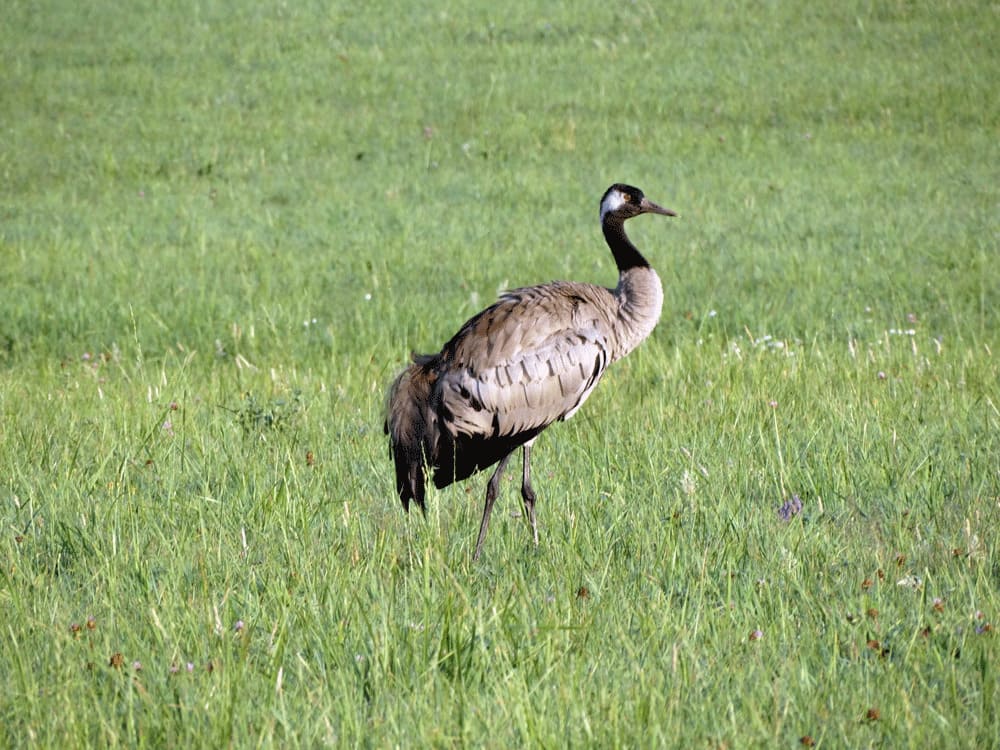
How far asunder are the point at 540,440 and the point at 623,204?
132cm

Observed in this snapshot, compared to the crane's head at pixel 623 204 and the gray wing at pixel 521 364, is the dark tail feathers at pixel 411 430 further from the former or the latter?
the crane's head at pixel 623 204

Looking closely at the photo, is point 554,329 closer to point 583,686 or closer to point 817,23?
point 583,686

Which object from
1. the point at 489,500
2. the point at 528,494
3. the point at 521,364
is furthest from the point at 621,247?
the point at 489,500

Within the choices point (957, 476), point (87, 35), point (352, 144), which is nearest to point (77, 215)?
point (352, 144)

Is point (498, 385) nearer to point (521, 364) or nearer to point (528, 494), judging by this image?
point (521, 364)

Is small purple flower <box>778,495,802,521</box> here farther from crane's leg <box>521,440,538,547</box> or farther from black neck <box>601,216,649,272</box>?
black neck <box>601,216,649,272</box>

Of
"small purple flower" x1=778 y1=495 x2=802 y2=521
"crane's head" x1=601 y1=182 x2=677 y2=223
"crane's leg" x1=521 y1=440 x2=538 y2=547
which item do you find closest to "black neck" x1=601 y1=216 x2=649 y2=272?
"crane's head" x1=601 y1=182 x2=677 y2=223

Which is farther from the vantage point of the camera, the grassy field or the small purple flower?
the small purple flower

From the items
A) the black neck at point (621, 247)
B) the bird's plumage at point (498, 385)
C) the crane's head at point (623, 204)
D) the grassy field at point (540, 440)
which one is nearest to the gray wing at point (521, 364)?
the bird's plumage at point (498, 385)

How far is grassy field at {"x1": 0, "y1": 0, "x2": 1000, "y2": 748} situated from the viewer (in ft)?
11.5

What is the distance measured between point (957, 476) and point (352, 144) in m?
11.9

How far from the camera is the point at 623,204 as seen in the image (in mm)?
6160

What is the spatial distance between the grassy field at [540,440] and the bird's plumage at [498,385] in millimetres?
276

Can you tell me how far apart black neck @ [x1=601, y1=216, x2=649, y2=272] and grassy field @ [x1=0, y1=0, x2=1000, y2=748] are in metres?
0.87
